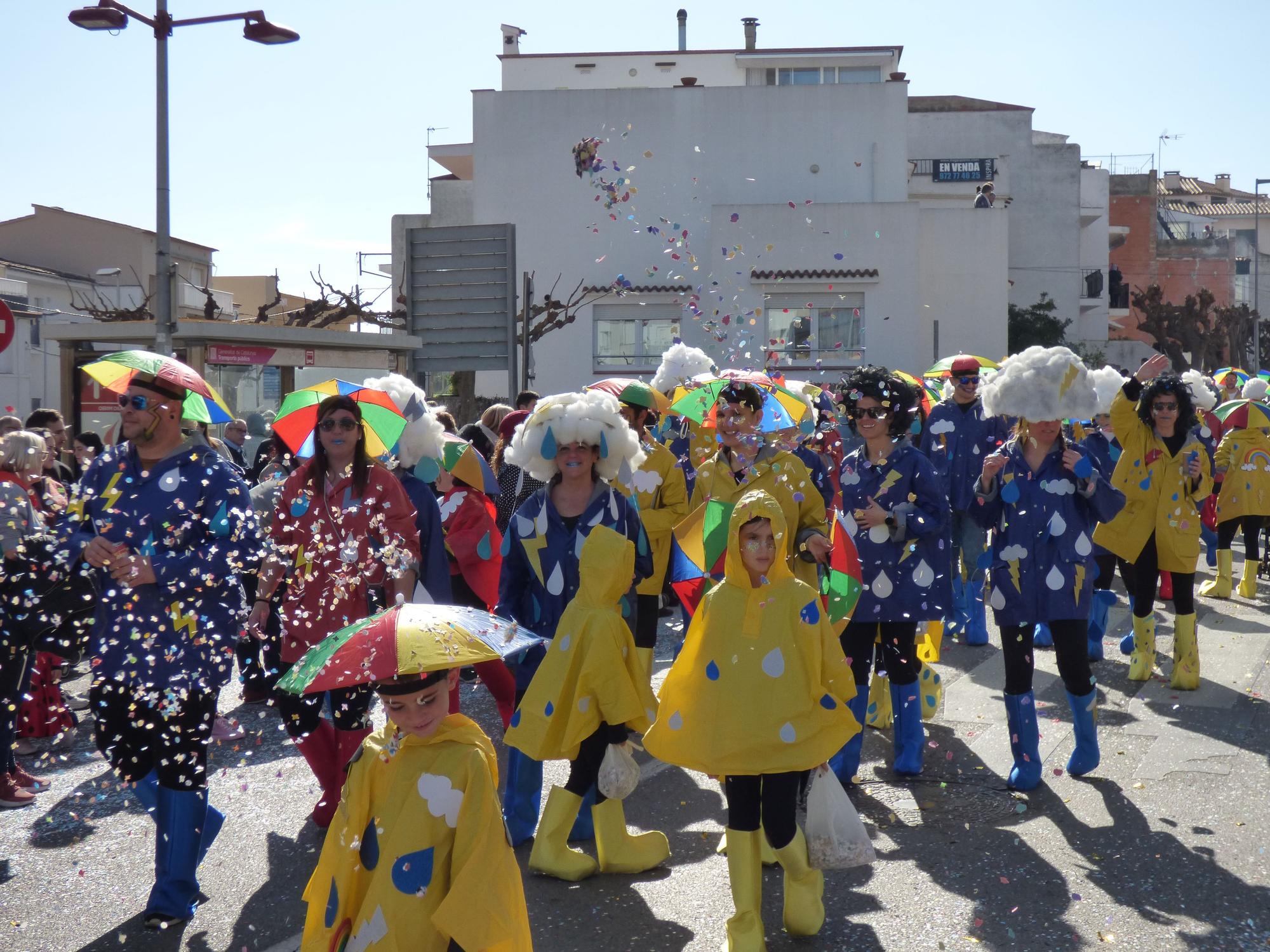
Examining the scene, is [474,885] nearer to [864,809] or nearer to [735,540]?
[735,540]

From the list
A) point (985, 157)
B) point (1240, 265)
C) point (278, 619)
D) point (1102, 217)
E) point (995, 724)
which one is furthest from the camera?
point (1240, 265)

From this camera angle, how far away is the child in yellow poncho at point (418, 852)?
3.06 m

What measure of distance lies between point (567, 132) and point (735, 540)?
27.6 m

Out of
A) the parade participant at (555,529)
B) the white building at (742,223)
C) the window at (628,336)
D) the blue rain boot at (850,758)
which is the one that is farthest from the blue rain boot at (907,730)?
the window at (628,336)

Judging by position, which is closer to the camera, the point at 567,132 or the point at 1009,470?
the point at 1009,470

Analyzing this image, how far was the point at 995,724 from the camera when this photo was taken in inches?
279

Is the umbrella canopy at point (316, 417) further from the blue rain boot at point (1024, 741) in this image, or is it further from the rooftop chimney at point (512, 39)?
the rooftop chimney at point (512, 39)

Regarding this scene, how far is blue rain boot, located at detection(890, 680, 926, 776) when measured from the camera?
608 cm

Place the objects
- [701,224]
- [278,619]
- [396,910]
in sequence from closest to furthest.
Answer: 1. [396,910]
2. [278,619]
3. [701,224]

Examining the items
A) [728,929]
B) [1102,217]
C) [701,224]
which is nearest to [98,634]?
[728,929]

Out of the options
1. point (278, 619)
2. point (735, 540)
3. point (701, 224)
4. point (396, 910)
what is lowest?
point (396, 910)

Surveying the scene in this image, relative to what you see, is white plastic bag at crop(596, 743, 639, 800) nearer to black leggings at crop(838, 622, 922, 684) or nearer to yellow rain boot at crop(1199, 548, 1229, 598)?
black leggings at crop(838, 622, 922, 684)

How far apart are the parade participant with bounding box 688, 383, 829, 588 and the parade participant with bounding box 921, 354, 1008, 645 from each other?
3.09 meters

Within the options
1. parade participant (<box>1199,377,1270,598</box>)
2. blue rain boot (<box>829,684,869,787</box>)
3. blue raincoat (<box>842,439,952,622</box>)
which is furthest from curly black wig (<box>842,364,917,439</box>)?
parade participant (<box>1199,377,1270,598</box>)
